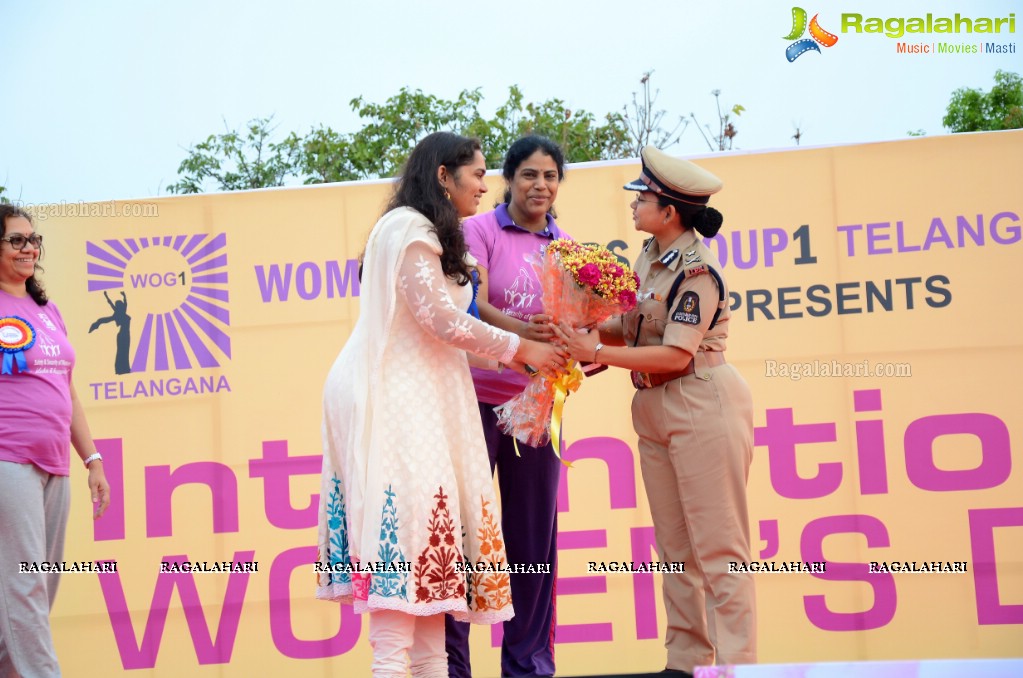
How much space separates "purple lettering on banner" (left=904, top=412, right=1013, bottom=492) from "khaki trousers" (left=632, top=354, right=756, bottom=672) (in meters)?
1.59

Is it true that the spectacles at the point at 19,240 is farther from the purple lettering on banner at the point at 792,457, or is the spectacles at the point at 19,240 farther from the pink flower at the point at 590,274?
the purple lettering on banner at the point at 792,457

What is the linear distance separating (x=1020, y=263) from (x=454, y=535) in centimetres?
289

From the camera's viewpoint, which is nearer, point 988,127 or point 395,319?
point 395,319

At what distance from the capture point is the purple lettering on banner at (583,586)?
440cm

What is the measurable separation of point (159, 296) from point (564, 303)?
2.18 metres

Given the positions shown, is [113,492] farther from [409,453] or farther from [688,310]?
[688,310]

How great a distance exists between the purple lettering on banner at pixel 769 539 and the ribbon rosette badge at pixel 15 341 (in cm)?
290

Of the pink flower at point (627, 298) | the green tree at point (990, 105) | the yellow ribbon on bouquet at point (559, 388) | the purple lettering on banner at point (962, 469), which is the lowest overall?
the purple lettering on banner at point (962, 469)

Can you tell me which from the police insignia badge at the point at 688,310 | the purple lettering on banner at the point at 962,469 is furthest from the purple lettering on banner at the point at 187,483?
the purple lettering on banner at the point at 962,469

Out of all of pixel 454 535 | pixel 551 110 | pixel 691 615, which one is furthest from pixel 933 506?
pixel 551 110

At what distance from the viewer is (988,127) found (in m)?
9.74

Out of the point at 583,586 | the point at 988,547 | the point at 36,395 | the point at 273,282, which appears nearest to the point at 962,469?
the point at 988,547

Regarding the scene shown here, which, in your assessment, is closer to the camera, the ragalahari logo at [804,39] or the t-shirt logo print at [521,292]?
the t-shirt logo print at [521,292]

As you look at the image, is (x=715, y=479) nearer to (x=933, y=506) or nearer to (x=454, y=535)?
(x=454, y=535)
